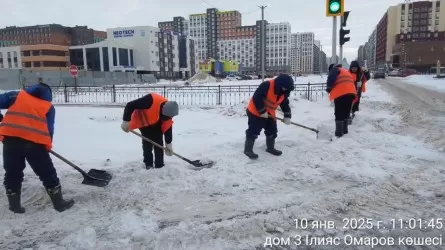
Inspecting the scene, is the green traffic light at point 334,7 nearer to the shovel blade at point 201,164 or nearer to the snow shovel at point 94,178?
the shovel blade at point 201,164

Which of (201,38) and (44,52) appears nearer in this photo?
(44,52)

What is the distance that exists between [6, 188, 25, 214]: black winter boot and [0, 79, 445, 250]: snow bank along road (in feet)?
0.30

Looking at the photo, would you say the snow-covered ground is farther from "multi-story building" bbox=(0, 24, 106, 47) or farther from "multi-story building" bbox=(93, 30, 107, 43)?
"multi-story building" bbox=(93, 30, 107, 43)

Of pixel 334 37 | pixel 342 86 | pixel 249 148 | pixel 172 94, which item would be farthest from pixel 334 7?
pixel 172 94

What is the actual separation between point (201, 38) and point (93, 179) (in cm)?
11608

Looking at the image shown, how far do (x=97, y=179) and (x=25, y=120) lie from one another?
1.31m

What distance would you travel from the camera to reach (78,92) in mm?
23844

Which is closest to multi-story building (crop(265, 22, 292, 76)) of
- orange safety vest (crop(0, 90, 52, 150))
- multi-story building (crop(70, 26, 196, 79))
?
multi-story building (crop(70, 26, 196, 79))

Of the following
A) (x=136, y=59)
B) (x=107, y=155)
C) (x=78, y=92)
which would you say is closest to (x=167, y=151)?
(x=107, y=155)

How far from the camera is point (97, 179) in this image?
15.5 ft

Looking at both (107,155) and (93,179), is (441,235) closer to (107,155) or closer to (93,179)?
(93,179)

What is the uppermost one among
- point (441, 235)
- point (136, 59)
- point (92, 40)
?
point (92, 40)

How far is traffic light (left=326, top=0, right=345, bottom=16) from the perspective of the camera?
8.86 m

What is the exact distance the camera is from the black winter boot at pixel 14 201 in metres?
3.96
